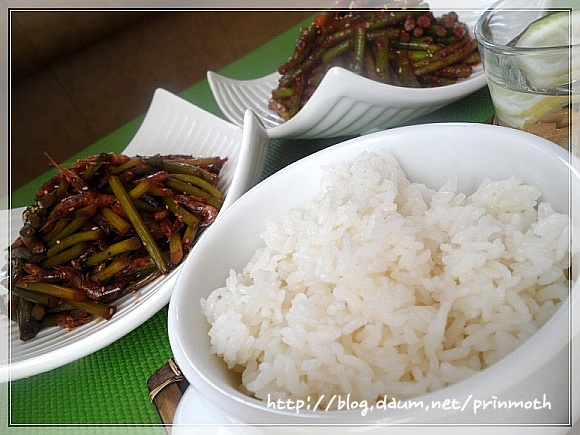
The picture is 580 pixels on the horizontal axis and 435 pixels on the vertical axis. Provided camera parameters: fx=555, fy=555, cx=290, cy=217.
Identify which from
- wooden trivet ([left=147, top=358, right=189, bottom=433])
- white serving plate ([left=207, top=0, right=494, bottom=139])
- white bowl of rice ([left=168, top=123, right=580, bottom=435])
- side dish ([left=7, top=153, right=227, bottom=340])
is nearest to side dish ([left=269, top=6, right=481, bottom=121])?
white serving plate ([left=207, top=0, right=494, bottom=139])

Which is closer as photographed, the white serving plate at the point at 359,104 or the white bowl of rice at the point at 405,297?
the white bowl of rice at the point at 405,297

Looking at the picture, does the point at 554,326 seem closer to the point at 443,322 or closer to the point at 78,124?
the point at 443,322

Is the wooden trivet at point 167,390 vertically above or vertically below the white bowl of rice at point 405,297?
below

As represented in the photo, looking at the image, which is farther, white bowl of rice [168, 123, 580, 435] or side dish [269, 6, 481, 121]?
side dish [269, 6, 481, 121]

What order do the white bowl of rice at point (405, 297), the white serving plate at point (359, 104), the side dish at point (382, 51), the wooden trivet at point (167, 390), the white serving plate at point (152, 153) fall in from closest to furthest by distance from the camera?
1. the white bowl of rice at point (405, 297)
2. the wooden trivet at point (167, 390)
3. the white serving plate at point (152, 153)
4. the white serving plate at point (359, 104)
5. the side dish at point (382, 51)

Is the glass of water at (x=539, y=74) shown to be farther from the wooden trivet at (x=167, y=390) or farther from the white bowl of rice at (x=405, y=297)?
the wooden trivet at (x=167, y=390)

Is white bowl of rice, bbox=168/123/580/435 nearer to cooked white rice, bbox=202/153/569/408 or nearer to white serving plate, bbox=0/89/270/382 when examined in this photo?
cooked white rice, bbox=202/153/569/408

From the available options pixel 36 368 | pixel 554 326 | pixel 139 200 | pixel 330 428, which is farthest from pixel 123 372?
pixel 554 326

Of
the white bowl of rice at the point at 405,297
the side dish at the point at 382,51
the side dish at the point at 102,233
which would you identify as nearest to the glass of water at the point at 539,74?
the white bowl of rice at the point at 405,297
